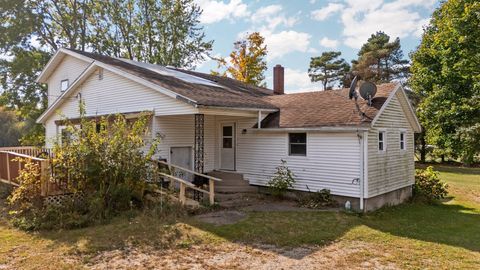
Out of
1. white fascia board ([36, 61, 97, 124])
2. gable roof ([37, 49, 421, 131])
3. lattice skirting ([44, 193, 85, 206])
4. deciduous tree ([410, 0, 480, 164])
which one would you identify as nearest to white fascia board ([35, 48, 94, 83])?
white fascia board ([36, 61, 97, 124])

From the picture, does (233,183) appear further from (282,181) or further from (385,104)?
(385,104)

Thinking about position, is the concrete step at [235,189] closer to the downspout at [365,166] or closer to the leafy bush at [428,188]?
the downspout at [365,166]

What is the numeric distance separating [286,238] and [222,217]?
7.38 feet

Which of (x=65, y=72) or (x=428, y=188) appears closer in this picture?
(x=428, y=188)

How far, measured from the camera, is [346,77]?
45.5 meters

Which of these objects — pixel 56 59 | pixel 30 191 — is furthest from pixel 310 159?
pixel 56 59

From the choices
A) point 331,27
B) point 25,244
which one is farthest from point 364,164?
point 331,27

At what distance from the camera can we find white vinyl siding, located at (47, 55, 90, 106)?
1934cm

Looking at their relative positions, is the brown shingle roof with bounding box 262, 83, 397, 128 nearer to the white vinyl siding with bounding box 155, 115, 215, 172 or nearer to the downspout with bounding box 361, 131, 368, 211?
the downspout with bounding box 361, 131, 368, 211

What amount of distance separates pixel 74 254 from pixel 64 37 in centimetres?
2894

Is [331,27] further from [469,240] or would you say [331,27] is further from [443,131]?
[443,131]

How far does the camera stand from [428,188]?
15250mm

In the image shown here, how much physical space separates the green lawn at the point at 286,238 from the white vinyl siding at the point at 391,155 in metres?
1.55

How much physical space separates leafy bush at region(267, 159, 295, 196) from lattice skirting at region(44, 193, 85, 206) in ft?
20.6
